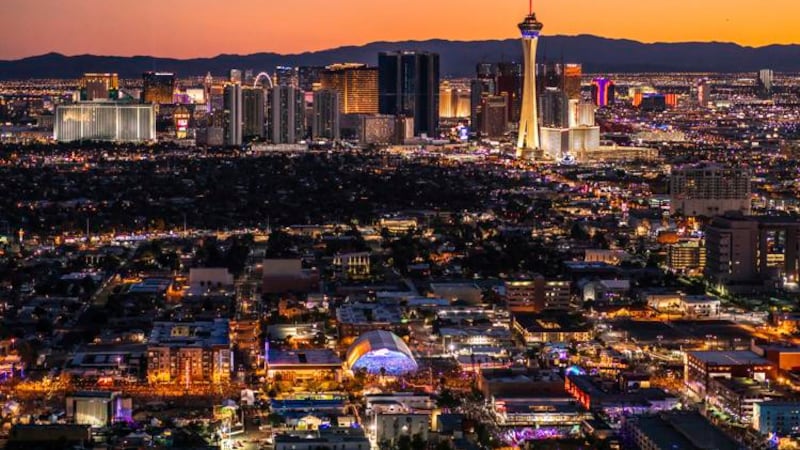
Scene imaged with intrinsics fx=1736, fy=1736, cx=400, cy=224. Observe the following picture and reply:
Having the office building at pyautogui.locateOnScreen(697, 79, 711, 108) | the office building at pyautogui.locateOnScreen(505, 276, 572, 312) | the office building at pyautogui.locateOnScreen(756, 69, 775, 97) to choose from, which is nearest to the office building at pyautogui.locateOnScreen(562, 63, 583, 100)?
the office building at pyautogui.locateOnScreen(697, 79, 711, 108)

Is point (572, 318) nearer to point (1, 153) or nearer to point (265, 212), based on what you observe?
point (265, 212)

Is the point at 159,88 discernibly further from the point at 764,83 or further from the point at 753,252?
the point at 753,252

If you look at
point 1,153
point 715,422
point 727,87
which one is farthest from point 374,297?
point 727,87

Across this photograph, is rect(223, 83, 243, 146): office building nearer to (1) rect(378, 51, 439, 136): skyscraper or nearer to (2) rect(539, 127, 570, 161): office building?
(1) rect(378, 51, 439, 136): skyscraper

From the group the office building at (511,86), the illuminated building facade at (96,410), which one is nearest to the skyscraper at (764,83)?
the office building at (511,86)

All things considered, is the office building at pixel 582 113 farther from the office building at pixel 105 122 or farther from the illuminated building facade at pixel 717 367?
the illuminated building facade at pixel 717 367

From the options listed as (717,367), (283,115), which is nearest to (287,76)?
(283,115)
